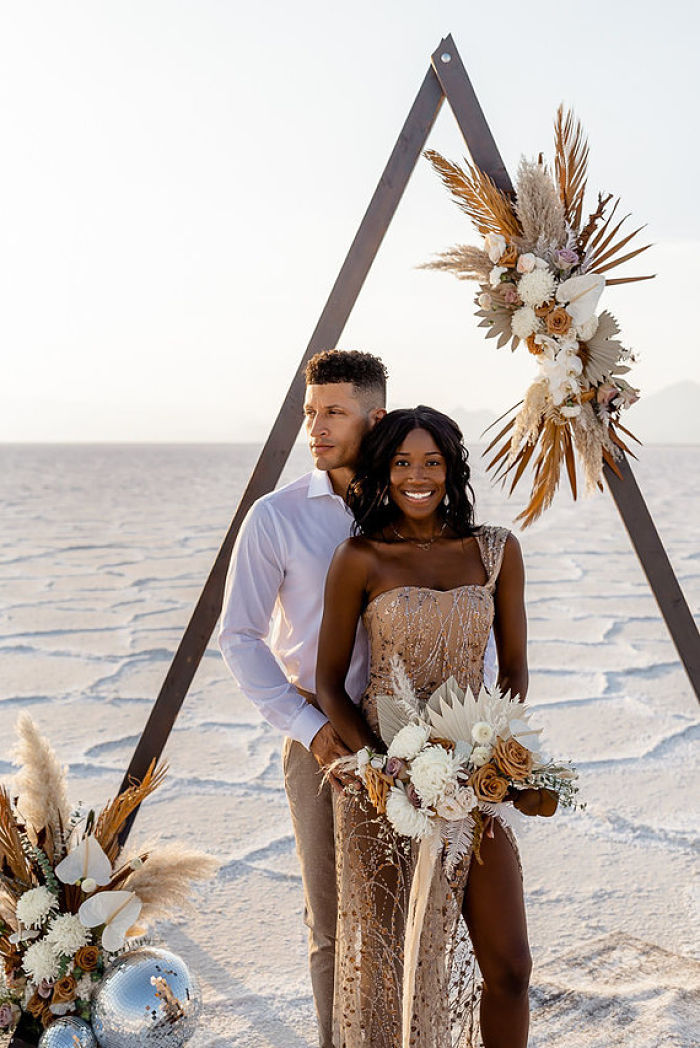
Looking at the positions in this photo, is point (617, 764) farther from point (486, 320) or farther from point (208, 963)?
point (486, 320)

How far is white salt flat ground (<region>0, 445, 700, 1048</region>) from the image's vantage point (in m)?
3.40

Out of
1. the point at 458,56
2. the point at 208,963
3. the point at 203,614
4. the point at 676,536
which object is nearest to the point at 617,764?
the point at 208,963

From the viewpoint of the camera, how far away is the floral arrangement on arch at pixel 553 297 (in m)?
3.02

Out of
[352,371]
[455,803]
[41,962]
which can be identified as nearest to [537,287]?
[352,371]

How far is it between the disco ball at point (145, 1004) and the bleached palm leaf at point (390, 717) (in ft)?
3.49

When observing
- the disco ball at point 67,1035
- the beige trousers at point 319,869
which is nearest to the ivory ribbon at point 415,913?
the beige trousers at point 319,869

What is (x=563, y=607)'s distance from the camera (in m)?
11.0

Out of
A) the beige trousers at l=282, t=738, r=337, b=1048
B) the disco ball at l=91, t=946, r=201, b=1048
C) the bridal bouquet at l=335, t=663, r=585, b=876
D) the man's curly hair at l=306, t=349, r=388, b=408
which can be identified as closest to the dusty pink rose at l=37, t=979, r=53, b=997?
the disco ball at l=91, t=946, r=201, b=1048

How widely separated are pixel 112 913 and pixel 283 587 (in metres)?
1.10

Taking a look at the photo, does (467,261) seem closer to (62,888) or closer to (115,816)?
(115,816)

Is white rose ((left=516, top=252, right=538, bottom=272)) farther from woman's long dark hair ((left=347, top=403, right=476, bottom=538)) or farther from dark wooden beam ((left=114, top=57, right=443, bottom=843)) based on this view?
woman's long dark hair ((left=347, top=403, right=476, bottom=538))

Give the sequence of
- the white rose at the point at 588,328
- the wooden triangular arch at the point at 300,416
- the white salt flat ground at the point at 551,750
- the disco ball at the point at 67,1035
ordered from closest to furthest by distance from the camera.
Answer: the disco ball at the point at 67,1035 → the white rose at the point at 588,328 → the wooden triangular arch at the point at 300,416 → the white salt flat ground at the point at 551,750

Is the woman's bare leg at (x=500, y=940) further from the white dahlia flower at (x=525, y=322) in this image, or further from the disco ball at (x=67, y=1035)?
the white dahlia flower at (x=525, y=322)

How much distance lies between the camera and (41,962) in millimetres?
2869
